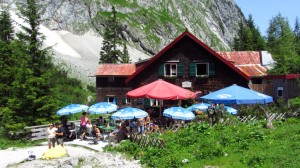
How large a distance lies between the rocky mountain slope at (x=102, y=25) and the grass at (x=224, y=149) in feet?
210

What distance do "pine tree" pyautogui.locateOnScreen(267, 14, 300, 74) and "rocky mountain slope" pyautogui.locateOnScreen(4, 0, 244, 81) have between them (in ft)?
131

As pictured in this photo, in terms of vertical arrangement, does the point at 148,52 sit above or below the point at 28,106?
above

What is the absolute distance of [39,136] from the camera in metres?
25.6

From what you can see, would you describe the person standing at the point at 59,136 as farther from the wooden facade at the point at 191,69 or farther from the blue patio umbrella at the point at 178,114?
the wooden facade at the point at 191,69

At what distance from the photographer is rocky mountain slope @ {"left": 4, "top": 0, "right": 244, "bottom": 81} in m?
93.9

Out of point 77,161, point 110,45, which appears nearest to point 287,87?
point 77,161

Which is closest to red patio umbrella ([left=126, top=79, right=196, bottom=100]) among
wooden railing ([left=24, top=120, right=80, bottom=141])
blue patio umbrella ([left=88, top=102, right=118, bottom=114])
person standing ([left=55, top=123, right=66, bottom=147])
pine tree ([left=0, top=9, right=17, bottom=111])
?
blue patio umbrella ([left=88, top=102, right=118, bottom=114])

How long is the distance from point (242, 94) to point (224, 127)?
3237 millimetres

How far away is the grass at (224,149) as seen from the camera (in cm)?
1270

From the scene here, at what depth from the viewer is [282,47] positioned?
183 ft

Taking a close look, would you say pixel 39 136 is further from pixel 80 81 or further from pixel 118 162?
pixel 80 81

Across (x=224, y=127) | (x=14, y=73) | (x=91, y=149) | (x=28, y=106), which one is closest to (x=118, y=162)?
(x=91, y=149)

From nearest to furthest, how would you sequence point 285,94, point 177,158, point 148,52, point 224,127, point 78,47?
point 177,158, point 224,127, point 285,94, point 78,47, point 148,52

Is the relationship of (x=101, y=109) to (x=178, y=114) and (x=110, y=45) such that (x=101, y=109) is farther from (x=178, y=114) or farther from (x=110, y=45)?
(x=110, y=45)
